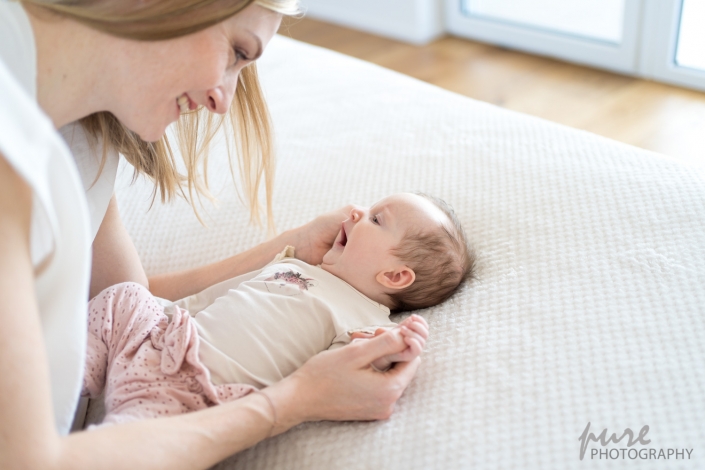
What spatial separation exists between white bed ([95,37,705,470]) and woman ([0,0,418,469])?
0.09 m

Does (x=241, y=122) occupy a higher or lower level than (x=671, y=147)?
higher

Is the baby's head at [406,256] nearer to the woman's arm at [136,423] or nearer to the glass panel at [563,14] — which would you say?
the woman's arm at [136,423]

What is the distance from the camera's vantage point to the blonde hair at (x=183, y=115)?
0.85 metres

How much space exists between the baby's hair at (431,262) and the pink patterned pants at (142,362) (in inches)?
14.2

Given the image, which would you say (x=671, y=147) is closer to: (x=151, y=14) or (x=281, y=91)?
(x=281, y=91)

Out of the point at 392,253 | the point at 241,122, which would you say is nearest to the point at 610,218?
the point at 392,253

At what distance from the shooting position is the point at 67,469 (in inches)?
30.3

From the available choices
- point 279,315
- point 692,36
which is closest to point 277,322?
point 279,315

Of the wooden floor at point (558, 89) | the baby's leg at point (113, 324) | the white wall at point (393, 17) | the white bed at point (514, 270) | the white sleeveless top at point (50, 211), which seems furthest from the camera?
the white wall at point (393, 17)

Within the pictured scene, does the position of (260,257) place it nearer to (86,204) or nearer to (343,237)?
(343,237)

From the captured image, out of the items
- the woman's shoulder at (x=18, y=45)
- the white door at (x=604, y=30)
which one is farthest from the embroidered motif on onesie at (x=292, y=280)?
the white door at (x=604, y=30)

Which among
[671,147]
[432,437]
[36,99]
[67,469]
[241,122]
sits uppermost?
[36,99]

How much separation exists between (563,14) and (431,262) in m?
1.84

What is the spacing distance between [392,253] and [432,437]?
14.1 inches
